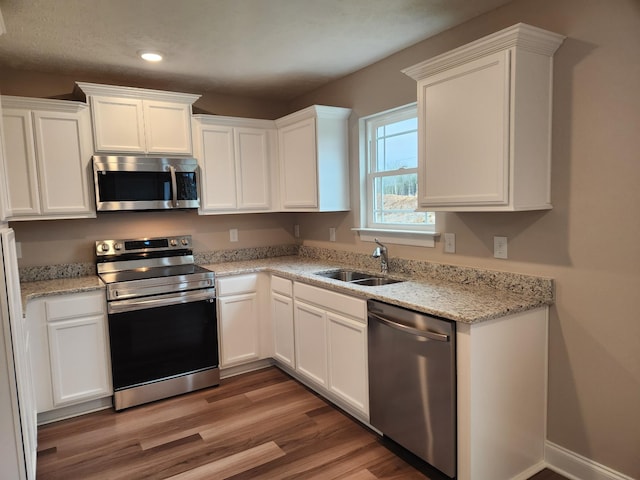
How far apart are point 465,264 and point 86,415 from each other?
110 inches

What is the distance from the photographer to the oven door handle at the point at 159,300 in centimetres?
302

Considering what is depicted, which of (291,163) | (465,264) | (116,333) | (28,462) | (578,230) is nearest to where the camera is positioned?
(28,462)

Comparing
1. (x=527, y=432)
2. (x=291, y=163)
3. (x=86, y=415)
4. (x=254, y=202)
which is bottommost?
(x=86, y=415)

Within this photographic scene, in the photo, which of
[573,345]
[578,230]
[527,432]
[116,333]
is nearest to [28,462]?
[116,333]

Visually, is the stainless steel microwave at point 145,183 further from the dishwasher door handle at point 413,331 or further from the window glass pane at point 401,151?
the dishwasher door handle at point 413,331

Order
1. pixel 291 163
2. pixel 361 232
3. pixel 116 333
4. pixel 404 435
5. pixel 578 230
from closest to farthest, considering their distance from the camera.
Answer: pixel 578 230 < pixel 404 435 < pixel 116 333 < pixel 361 232 < pixel 291 163

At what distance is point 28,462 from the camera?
184 cm

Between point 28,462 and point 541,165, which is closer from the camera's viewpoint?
point 28,462

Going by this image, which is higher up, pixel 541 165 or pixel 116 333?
pixel 541 165

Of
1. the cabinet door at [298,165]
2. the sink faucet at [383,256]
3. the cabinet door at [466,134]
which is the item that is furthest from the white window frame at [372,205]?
the cabinet door at [466,134]

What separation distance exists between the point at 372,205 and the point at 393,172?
368mm

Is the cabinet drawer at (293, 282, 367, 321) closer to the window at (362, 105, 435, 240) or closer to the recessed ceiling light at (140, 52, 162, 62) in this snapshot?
the window at (362, 105, 435, 240)

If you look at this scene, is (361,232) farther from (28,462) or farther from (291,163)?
(28,462)

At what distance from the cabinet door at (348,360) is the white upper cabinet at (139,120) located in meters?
1.90
